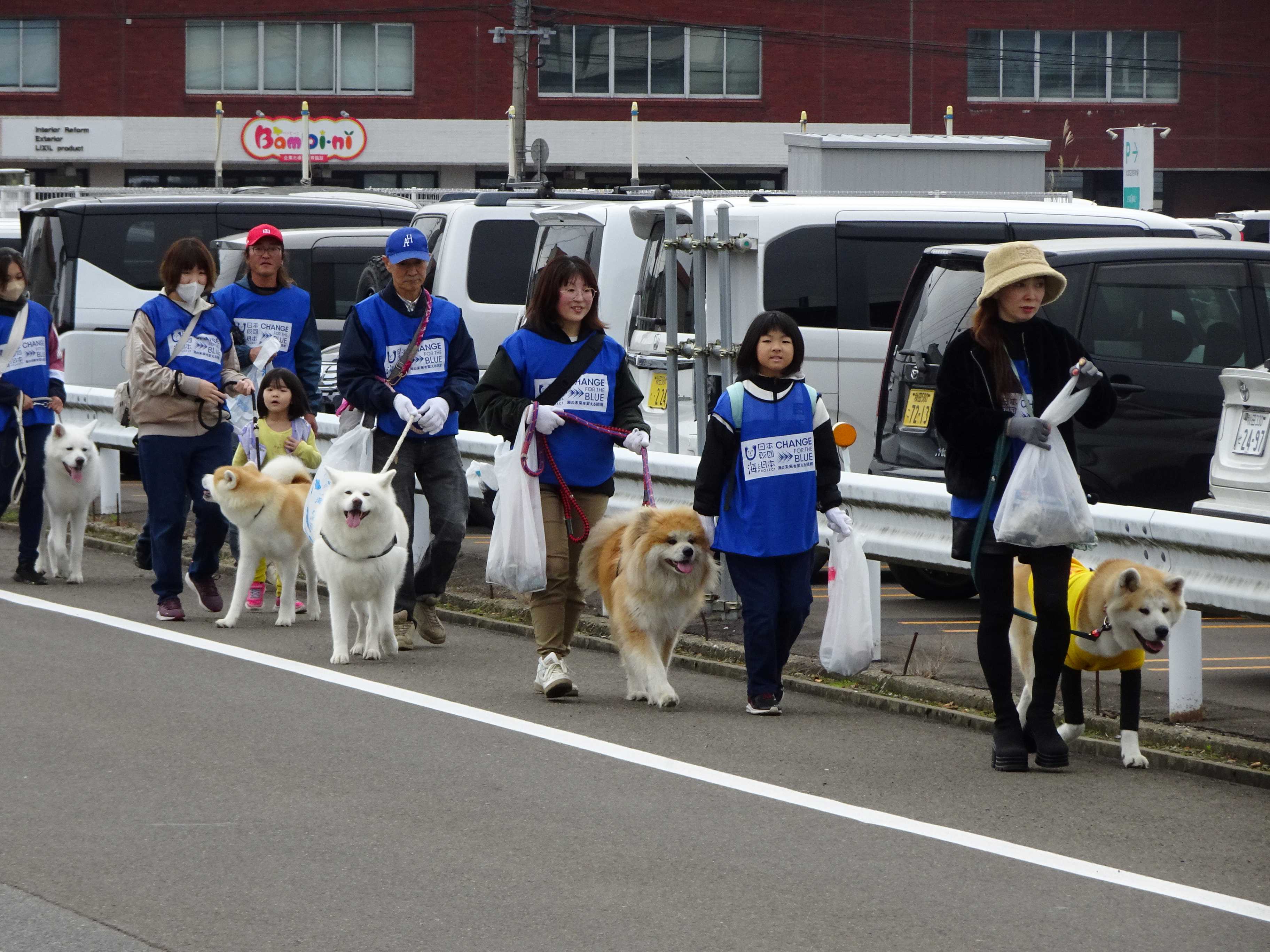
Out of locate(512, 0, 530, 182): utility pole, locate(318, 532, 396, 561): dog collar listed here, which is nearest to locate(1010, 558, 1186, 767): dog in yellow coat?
locate(318, 532, 396, 561): dog collar

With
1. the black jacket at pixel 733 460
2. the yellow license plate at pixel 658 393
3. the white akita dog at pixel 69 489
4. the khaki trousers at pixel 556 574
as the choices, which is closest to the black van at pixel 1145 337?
the yellow license plate at pixel 658 393

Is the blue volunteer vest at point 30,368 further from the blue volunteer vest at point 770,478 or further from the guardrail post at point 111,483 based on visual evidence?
the blue volunteer vest at point 770,478

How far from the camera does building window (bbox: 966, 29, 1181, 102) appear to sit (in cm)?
4741

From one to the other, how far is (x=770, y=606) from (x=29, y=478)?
576 centimetres

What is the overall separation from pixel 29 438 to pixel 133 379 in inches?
71.4

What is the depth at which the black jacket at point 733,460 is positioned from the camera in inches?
297

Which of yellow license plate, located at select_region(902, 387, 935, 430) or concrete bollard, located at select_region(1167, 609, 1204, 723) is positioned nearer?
concrete bollard, located at select_region(1167, 609, 1204, 723)

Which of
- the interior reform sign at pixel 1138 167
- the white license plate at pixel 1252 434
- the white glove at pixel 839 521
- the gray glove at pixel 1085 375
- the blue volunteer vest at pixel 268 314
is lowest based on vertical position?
the white glove at pixel 839 521

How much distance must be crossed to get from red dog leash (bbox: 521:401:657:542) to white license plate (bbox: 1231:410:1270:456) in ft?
9.01

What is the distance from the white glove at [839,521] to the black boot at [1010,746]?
4.12 feet

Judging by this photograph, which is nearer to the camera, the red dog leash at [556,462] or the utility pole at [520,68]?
the red dog leash at [556,462]

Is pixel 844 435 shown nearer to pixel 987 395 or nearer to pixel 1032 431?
pixel 987 395

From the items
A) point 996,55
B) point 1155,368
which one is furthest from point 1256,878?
point 996,55

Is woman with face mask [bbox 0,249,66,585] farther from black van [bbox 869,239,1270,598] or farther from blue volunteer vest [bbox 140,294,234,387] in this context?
black van [bbox 869,239,1270,598]
